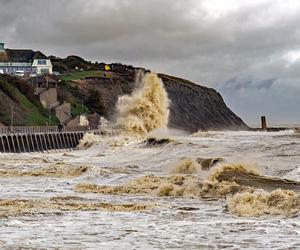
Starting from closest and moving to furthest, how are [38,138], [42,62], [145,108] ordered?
1. [38,138]
2. [145,108]
3. [42,62]

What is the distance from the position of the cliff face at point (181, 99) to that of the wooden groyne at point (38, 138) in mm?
41590

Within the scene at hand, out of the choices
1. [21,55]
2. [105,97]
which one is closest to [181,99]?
[105,97]

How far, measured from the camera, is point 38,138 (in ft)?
197

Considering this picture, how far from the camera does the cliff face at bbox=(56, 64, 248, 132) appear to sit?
125312mm

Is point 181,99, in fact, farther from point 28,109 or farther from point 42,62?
point 28,109

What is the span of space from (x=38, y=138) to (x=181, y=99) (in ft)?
304

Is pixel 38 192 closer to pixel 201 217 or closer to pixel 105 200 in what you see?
pixel 105 200

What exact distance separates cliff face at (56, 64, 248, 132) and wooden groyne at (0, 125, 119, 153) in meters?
41.6

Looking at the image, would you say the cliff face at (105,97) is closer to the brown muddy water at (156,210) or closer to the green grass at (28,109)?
the green grass at (28,109)

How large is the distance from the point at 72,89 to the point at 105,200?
98898mm

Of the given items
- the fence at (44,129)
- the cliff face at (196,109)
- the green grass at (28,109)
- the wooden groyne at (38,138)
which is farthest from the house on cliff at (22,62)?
the wooden groyne at (38,138)

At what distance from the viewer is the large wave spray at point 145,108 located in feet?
259

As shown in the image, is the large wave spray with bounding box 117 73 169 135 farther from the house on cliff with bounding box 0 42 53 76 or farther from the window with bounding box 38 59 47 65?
the window with bounding box 38 59 47 65

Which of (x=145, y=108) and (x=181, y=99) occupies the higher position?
(x=181, y=99)
